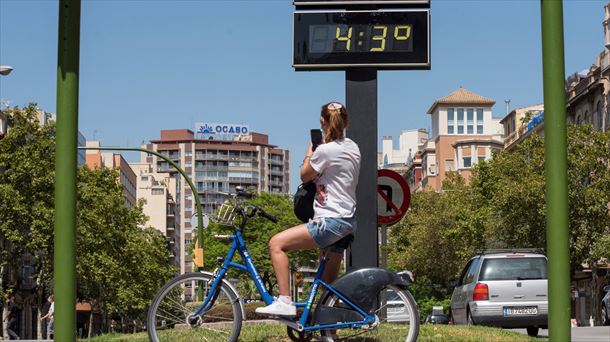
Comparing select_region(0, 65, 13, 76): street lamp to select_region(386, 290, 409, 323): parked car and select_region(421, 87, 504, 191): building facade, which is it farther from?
select_region(421, 87, 504, 191): building facade

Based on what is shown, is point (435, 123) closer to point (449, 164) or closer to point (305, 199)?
point (449, 164)

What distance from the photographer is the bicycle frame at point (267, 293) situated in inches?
346

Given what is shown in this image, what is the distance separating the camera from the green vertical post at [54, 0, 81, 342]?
17.5 ft

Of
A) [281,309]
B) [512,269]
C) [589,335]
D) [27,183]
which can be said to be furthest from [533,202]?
[281,309]

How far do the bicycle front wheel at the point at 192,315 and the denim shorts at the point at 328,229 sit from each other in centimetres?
76

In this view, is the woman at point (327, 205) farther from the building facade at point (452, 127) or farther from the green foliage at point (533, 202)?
the building facade at point (452, 127)

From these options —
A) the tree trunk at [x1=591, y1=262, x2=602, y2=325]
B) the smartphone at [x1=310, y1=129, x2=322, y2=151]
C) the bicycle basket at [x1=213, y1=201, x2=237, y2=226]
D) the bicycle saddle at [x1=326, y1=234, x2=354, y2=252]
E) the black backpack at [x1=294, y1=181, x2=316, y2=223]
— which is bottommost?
the tree trunk at [x1=591, y1=262, x2=602, y2=325]

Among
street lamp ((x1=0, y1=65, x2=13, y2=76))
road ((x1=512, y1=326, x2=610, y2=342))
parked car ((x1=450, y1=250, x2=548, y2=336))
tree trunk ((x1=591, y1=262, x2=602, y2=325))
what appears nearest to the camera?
road ((x1=512, y1=326, x2=610, y2=342))

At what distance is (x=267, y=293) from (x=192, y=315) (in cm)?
60

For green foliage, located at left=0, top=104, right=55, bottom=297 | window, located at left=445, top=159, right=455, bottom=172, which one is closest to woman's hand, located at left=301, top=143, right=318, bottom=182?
green foliage, located at left=0, top=104, right=55, bottom=297

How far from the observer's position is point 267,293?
29.4ft

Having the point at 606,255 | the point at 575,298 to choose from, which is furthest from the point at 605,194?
the point at 575,298

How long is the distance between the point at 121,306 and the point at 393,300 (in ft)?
223

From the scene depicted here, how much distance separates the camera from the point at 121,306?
7544 cm
